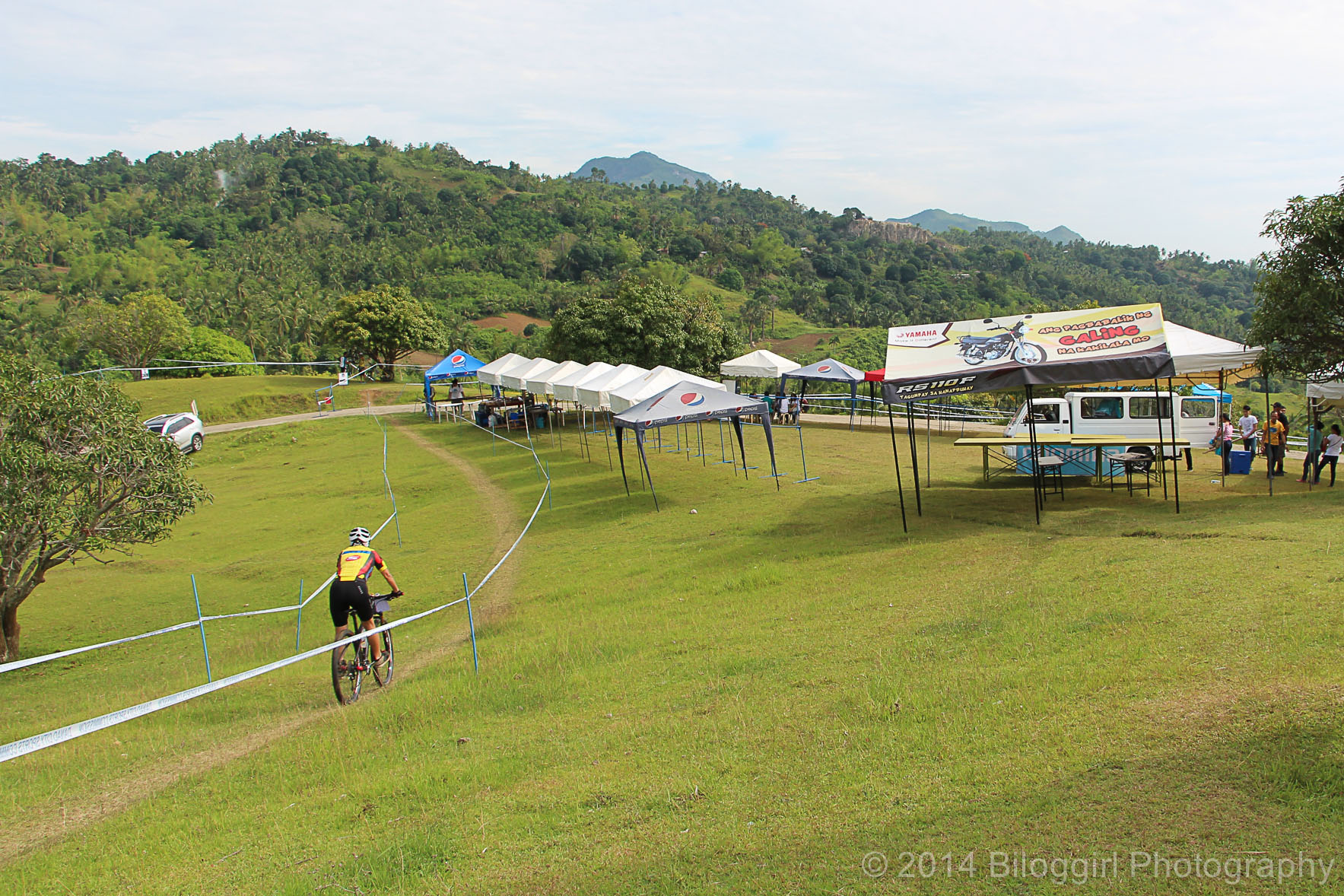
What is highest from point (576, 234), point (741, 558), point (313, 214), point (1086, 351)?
point (313, 214)

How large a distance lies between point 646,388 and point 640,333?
63.4 feet

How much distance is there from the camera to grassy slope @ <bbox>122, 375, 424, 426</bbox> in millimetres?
47969

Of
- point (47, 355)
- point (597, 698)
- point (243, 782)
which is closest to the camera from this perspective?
point (243, 782)

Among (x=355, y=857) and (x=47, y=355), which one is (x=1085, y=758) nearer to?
(x=355, y=857)

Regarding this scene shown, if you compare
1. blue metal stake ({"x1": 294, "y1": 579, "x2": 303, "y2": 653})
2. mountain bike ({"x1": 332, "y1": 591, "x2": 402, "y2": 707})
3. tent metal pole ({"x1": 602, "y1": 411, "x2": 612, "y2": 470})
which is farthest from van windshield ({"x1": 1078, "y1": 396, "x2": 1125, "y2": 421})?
blue metal stake ({"x1": 294, "y1": 579, "x2": 303, "y2": 653})

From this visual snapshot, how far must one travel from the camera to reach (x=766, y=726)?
6.99 meters

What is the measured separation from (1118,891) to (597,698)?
5.27 metres

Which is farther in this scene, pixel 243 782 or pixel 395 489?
pixel 395 489

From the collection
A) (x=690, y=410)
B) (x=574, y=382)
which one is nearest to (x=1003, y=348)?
(x=690, y=410)

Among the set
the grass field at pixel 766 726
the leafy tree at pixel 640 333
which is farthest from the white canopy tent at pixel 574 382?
the grass field at pixel 766 726

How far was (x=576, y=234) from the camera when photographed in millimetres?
163500

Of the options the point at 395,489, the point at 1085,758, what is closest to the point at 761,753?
the point at 1085,758

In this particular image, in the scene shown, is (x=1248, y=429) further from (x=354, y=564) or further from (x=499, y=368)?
(x=499, y=368)

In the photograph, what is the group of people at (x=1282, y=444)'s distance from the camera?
1700 cm
